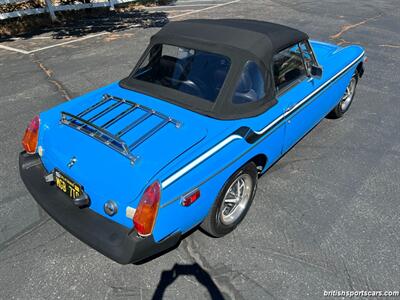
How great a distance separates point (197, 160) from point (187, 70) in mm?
1188

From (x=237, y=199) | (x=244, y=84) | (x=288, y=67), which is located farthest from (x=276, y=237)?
(x=288, y=67)

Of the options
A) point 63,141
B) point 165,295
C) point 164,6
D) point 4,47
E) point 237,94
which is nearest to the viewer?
point 165,295

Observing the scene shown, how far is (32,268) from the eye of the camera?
280cm

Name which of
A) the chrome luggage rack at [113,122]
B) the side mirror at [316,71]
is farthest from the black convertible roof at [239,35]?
the chrome luggage rack at [113,122]

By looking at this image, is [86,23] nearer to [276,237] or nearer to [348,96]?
[348,96]

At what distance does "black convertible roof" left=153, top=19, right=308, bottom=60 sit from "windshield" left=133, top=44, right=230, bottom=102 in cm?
15

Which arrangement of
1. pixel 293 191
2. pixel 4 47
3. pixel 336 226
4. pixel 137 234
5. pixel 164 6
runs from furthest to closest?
1. pixel 164 6
2. pixel 4 47
3. pixel 293 191
4. pixel 336 226
5. pixel 137 234

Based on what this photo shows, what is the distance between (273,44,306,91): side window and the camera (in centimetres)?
340

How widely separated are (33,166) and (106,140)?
979 mm

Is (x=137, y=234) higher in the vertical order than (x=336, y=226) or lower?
higher

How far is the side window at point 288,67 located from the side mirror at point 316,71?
10 cm

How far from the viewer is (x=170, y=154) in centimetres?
249

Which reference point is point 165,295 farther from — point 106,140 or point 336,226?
point 336,226

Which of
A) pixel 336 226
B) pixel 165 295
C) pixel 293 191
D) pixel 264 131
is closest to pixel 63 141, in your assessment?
pixel 165 295
